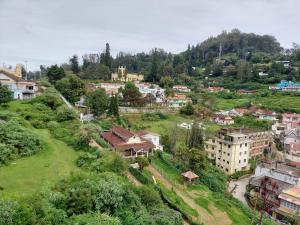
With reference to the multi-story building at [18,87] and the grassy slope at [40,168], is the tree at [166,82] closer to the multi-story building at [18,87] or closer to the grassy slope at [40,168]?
the multi-story building at [18,87]

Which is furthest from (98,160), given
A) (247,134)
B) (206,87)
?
(206,87)

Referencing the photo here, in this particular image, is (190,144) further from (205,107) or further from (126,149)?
(205,107)

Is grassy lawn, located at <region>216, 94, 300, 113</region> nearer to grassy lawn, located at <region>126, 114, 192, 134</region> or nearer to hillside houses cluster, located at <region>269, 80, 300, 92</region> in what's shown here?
hillside houses cluster, located at <region>269, 80, 300, 92</region>

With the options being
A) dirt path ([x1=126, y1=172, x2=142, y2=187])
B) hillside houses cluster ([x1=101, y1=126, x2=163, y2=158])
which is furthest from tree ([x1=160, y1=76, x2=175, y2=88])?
dirt path ([x1=126, y1=172, x2=142, y2=187])

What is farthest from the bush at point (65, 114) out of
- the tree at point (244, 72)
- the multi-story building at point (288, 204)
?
the tree at point (244, 72)

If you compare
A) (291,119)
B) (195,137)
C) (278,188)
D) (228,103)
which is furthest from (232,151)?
(228,103)
